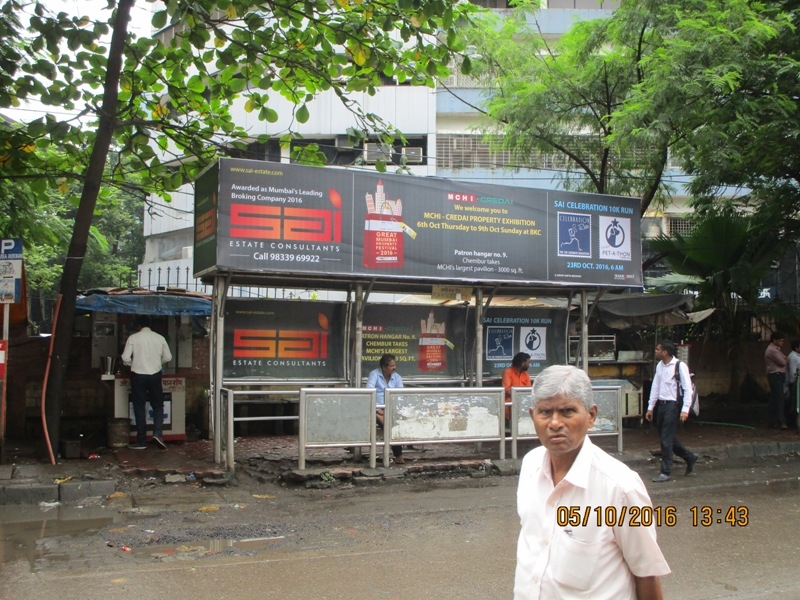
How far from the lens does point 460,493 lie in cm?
927

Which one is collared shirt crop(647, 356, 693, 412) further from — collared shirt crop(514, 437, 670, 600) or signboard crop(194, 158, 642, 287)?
collared shirt crop(514, 437, 670, 600)

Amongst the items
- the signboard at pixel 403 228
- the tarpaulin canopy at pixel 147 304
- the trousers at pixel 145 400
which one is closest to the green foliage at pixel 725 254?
the signboard at pixel 403 228

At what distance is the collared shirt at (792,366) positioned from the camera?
14.8 m

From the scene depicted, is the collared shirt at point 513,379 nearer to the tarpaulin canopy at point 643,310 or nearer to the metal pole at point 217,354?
the metal pole at point 217,354

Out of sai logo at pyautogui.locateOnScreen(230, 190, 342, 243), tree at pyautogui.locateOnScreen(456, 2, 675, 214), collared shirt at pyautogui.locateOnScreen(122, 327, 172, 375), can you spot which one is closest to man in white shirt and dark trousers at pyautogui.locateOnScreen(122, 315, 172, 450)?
collared shirt at pyautogui.locateOnScreen(122, 327, 172, 375)

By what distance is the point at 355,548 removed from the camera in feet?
21.8

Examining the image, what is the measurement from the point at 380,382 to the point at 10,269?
4.92 meters

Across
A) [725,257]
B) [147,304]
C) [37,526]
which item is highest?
[725,257]

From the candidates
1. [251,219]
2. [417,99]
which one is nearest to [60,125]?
[251,219]

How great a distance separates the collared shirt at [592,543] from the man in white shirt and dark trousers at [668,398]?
24.8 ft

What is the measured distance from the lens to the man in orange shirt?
11391 mm

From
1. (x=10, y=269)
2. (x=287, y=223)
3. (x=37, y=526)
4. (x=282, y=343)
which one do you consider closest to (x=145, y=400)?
(x=282, y=343)

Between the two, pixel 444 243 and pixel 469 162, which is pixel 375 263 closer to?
pixel 444 243

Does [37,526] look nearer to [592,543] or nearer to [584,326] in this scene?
[592,543]
